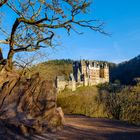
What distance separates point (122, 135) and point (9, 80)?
4.79 m

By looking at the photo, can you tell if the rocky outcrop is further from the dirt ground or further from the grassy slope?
the grassy slope

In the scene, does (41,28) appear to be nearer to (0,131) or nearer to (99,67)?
(0,131)

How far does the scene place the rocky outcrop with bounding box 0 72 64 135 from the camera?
1067 cm

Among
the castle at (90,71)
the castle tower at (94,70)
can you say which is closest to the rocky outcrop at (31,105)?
the castle at (90,71)

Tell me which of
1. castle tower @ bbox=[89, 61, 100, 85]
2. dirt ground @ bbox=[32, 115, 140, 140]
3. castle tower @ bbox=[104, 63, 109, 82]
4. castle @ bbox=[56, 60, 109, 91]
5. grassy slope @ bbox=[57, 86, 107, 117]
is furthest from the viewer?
castle tower @ bbox=[89, 61, 100, 85]

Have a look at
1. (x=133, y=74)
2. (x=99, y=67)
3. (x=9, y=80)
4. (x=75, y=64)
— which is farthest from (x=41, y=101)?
(x=99, y=67)

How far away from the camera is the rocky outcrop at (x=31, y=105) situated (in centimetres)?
1067

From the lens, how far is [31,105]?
455 inches

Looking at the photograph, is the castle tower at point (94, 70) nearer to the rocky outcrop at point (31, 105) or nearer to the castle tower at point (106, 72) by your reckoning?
the castle tower at point (106, 72)

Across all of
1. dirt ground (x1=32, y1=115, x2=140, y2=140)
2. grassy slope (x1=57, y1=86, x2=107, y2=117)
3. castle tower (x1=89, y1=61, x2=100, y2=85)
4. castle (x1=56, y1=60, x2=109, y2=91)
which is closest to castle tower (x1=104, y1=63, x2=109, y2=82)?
castle (x1=56, y1=60, x2=109, y2=91)

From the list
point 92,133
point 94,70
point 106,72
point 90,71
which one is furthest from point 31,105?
point 94,70

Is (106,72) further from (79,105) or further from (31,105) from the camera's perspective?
(31,105)

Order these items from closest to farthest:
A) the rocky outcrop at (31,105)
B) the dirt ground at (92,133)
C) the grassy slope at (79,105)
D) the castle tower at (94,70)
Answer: the dirt ground at (92,133) < the rocky outcrop at (31,105) < the grassy slope at (79,105) < the castle tower at (94,70)

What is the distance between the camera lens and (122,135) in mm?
10781
